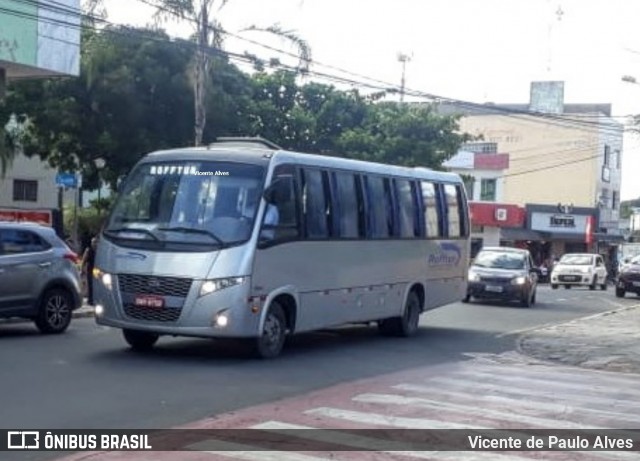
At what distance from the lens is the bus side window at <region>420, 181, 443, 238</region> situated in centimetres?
1967

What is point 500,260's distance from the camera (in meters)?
30.5

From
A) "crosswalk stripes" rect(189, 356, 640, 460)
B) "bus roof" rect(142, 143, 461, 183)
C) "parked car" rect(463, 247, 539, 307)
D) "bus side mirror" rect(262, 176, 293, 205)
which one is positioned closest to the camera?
"crosswalk stripes" rect(189, 356, 640, 460)

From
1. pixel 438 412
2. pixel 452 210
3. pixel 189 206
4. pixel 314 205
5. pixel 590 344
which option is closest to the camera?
pixel 438 412

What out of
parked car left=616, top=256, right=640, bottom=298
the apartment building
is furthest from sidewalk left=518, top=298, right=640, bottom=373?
the apartment building

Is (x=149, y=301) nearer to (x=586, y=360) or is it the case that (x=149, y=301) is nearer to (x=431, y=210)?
(x=586, y=360)

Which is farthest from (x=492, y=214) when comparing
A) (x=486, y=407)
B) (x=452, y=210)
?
(x=486, y=407)

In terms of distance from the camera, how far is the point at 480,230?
6025 cm

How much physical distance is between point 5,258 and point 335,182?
513 cm

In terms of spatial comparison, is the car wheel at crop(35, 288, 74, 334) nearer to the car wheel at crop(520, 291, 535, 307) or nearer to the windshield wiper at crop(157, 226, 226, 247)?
the windshield wiper at crop(157, 226, 226, 247)

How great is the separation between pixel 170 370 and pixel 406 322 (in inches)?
272

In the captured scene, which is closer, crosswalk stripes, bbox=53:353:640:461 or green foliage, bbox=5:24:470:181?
crosswalk stripes, bbox=53:353:640:461

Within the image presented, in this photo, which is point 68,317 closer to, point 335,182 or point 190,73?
point 335,182

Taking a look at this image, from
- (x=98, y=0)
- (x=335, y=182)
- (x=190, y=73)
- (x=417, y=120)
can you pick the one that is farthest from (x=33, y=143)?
(x=335, y=182)

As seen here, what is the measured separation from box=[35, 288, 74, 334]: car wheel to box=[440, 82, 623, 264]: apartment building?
160ft
